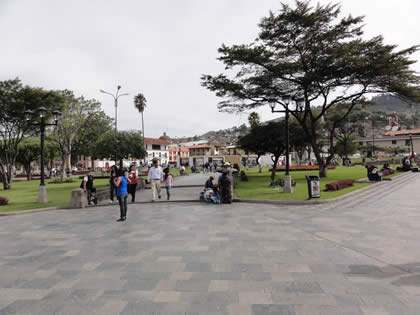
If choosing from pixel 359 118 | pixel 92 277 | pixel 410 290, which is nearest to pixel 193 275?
pixel 92 277

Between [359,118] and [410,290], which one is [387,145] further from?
[410,290]

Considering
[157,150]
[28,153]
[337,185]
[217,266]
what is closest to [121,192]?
[217,266]

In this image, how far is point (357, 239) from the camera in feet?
19.3

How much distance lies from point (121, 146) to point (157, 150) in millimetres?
67642

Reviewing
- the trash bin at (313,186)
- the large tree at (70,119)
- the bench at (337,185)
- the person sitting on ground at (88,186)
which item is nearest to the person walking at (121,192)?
the person sitting on ground at (88,186)

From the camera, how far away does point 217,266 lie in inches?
177

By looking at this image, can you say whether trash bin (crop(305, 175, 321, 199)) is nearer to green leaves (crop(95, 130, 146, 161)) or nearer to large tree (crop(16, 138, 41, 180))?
green leaves (crop(95, 130, 146, 161))

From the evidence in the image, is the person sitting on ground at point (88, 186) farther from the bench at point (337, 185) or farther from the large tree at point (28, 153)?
the large tree at point (28, 153)

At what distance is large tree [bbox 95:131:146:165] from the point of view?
27.1 meters

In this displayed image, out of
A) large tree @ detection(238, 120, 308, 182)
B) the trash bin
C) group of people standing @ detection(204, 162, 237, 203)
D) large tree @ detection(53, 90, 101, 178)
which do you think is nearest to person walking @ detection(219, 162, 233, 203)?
group of people standing @ detection(204, 162, 237, 203)

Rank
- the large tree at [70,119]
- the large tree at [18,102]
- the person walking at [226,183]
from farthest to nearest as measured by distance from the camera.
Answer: the large tree at [70,119]
the large tree at [18,102]
the person walking at [226,183]

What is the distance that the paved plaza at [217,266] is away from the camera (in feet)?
10.8

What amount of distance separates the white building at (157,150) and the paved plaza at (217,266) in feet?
270

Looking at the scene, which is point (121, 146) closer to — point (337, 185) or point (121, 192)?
point (121, 192)
